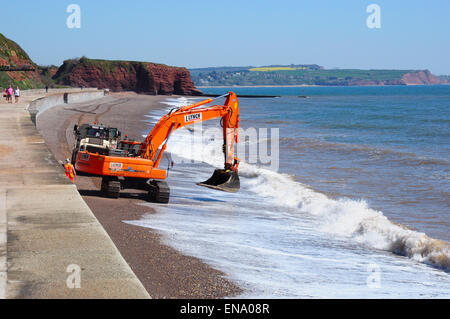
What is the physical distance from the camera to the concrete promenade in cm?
719

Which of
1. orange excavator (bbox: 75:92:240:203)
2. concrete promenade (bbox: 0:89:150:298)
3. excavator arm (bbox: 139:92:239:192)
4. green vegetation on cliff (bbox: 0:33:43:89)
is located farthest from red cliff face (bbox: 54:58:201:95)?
concrete promenade (bbox: 0:89:150:298)

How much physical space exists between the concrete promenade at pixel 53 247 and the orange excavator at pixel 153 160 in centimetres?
116

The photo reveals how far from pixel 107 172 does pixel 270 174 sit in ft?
30.2

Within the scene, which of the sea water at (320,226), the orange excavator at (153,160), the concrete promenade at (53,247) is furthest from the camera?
the orange excavator at (153,160)

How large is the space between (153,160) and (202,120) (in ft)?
5.95

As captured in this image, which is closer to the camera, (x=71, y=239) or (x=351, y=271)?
(x=71, y=239)

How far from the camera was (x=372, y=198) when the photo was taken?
19.7m

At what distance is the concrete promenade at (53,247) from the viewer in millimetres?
7188

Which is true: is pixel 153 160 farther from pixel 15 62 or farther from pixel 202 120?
pixel 15 62

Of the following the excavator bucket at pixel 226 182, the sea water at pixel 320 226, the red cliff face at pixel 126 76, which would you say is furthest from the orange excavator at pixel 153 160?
the red cliff face at pixel 126 76

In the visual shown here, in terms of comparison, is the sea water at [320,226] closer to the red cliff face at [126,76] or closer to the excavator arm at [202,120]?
the excavator arm at [202,120]
